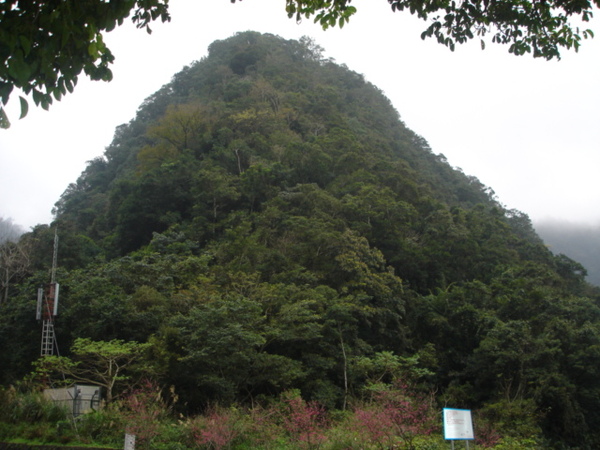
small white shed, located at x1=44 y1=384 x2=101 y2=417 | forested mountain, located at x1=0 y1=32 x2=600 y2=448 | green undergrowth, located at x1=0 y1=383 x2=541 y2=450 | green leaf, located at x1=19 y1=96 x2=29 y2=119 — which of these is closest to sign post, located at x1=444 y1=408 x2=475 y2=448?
green undergrowth, located at x1=0 y1=383 x2=541 y2=450

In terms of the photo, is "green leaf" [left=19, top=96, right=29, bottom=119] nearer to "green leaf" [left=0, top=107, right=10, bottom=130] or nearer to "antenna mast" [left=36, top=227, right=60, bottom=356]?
"green leaf" [left=0, top=107, right=10, bottom=130]

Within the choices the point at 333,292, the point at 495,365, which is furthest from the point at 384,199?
the point at 495,365

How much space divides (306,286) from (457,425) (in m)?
11.6

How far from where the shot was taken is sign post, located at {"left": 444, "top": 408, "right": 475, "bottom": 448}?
6.29 meters

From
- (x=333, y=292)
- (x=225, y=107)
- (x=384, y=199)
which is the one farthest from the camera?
(x=225, y=107)

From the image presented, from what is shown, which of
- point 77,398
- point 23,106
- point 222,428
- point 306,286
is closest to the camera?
point 23,106

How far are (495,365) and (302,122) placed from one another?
21177 mm

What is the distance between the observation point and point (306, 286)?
58.5 ft

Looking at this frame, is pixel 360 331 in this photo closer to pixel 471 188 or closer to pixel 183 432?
pixel 183 432

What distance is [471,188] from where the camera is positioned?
45.4 meters

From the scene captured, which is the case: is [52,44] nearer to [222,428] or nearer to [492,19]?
[492,19]

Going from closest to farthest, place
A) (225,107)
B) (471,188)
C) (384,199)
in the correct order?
1. (384,199)
2. (225,107)
3. (471,188)

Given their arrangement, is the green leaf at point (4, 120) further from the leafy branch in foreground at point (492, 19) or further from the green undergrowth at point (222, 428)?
the green undergrowth at point (222, 428)

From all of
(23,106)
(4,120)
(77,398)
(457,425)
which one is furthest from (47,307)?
(23,106)
